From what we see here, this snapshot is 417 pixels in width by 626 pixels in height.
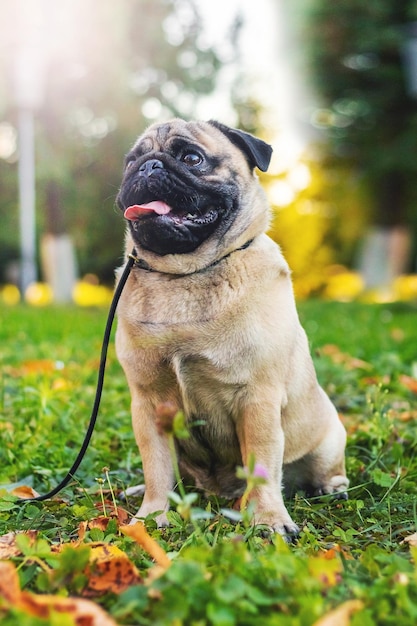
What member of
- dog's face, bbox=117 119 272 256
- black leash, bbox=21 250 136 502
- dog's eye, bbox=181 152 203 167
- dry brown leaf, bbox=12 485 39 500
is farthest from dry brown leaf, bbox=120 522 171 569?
dog's eye, bbox=181 152 203 167

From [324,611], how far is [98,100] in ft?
53.2

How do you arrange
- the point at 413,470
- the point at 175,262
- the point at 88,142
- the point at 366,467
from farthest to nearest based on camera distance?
the point at 88,142 → the point at 366,467 → the point at 413,470 → the point at 175,262

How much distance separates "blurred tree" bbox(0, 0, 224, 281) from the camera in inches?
631

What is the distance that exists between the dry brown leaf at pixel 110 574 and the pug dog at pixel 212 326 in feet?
2.35

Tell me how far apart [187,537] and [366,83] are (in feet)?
58.1

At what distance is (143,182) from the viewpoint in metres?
2.65

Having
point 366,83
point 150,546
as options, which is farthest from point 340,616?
point 366,83

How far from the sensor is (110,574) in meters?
1.73

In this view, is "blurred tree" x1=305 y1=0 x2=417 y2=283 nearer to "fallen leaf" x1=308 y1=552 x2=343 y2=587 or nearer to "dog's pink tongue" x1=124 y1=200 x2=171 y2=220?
"dog's pink tongue" x1=124 y1=200 x2=171 y2=220

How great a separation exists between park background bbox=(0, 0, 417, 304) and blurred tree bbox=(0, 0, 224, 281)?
0.10ft

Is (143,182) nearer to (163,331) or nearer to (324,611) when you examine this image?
(163,331)

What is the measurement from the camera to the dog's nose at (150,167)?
265 centimetres

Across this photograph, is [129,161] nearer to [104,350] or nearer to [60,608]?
[104,350]

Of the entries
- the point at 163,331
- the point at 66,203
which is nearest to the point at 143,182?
the point at 163,331
